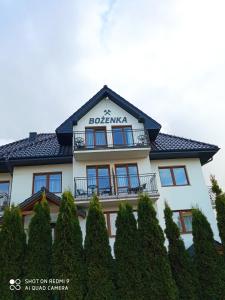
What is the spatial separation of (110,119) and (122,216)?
8304mm

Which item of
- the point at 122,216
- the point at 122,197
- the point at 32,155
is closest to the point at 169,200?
the point at 122,197

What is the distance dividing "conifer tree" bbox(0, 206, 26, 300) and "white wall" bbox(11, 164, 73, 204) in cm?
436

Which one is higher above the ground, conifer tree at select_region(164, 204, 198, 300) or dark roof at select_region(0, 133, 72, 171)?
A: dark roof at select_region(0, 133, 72, 171)

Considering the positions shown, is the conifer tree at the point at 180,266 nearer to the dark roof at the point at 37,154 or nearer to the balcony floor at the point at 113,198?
the balcony floor at the point at 113,198

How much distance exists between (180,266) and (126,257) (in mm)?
2182

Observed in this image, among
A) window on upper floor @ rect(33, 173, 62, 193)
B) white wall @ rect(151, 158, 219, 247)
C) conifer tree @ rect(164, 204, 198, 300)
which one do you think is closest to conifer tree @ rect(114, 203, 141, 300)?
conifer tree @ rect(164, 204, 198, 300)

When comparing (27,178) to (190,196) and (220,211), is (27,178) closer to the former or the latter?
(190,196)

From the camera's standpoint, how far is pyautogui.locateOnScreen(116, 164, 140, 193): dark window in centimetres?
1584

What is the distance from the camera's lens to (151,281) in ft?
33.8

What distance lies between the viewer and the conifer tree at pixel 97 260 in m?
10.0

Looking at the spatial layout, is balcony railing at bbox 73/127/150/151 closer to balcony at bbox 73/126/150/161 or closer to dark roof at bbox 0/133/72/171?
balcony at bbox 73/126/150/161

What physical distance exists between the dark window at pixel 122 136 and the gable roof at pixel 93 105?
113 centimetres

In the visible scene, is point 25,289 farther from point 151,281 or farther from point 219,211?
point 219,211

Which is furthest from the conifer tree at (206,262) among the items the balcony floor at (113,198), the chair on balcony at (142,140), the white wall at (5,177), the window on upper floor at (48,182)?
the white wall at (5,177)
